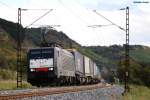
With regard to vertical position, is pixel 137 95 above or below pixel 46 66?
below

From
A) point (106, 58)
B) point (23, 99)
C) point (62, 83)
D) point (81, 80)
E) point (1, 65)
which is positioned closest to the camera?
point (23, 99)

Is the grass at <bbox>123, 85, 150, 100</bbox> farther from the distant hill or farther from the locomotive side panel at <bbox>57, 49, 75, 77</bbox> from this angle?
the distant hill

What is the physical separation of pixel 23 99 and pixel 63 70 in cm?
2387

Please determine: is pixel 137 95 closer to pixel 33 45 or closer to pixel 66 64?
pixel 66 64


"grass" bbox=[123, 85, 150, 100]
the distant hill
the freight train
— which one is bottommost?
"grass" bbox=[123, 85, 150, 100]

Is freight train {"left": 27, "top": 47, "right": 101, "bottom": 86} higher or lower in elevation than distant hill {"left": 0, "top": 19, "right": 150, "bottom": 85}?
lower

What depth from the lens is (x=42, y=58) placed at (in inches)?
1815

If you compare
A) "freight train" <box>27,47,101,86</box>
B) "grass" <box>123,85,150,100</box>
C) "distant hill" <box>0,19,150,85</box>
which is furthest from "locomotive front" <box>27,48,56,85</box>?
"distant hill" <box>0,19,150,85</box>

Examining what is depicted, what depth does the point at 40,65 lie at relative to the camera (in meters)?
45.9

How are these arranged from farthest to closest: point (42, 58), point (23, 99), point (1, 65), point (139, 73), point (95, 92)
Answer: point (139, 73) → point (1, 65) → point (42, 58) → point (95, 92) → point (23, 99)

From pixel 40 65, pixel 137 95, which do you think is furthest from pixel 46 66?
pixel 137 95

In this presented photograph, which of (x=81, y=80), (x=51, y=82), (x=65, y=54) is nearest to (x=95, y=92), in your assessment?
(x=51, y=82)

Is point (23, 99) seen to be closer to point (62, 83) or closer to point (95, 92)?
point (95, 92)

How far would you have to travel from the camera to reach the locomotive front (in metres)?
45.8
